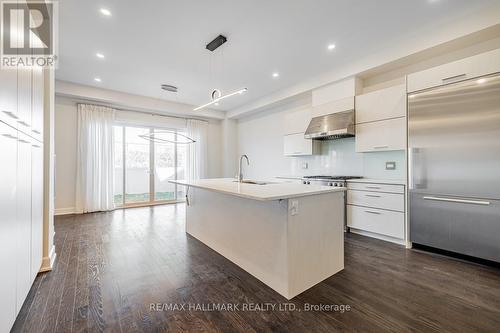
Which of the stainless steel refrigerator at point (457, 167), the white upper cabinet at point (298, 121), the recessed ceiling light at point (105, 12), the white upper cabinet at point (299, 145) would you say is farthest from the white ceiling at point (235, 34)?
the white upper cabinet at point (299, 145)

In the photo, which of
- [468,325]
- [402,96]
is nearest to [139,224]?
[468,325]

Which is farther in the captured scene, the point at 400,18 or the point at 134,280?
the point at 400,18

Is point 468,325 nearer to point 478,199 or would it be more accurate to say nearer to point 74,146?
point 478,199

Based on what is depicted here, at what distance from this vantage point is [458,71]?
8.41 ft

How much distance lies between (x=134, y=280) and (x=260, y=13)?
3.25m

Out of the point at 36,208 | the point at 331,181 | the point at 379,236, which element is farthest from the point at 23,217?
the point at 379,236

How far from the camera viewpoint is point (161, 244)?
3.14 meters

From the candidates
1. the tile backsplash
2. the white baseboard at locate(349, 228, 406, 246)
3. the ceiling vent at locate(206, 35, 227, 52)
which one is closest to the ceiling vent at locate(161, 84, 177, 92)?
the ceiling vent at locate(206, 35, 227, 52)

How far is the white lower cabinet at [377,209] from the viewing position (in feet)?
9.98

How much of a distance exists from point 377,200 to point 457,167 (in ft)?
3.32

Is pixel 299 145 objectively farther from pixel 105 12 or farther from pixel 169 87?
pixel 105 12

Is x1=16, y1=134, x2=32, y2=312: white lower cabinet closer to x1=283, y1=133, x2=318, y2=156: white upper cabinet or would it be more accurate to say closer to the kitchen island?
the kitchen island

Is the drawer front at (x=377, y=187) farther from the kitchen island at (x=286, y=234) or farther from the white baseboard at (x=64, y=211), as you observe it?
the white baseboard at (x=64, y=211)

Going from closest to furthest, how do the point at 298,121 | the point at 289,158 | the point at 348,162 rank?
the point at 348,162, the point at 298,121, the point at 289,158
